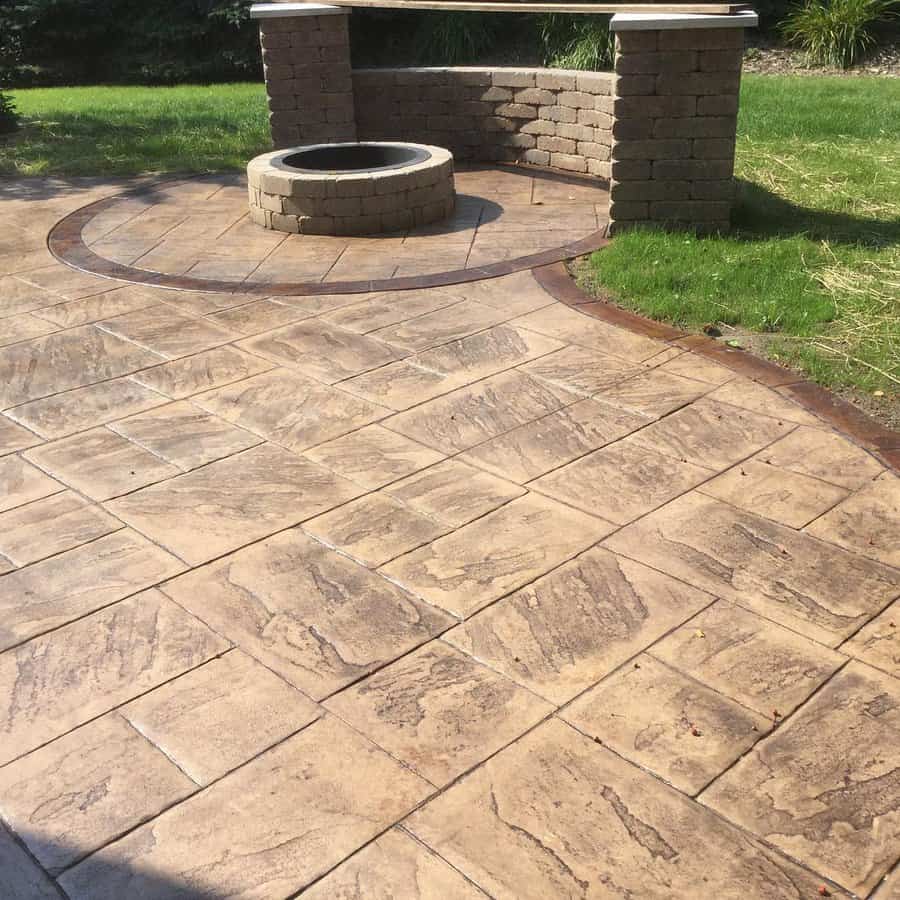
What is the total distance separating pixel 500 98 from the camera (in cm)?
951

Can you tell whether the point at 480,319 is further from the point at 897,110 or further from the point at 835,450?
the point at 897,110

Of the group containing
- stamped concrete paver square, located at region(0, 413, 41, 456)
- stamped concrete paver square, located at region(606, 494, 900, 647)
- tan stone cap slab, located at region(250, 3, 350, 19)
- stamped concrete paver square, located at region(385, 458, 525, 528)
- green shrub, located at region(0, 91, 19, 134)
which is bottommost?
stamped concrete paver square, located at region(385, 458, 525, 528)

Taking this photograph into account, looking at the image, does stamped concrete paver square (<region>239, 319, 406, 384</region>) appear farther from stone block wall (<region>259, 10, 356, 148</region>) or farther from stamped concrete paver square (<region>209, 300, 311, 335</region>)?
stone block wall (<region>259, 10, 356, 148</region>)

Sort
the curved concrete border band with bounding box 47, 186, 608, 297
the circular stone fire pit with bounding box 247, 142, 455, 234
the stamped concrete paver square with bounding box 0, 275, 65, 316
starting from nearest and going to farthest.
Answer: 1. the stamped concrete paver square with bounding box 0, 275, 65, 316
2. the curved concrete border band with bounding box 47, 186, 608, 297
3. the circular stone fire pit with bounding box 247, 142, 455, 234

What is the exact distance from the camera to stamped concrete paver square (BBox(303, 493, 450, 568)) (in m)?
3.77

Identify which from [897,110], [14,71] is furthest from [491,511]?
[14,71]

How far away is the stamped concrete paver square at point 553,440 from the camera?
14.3 ft

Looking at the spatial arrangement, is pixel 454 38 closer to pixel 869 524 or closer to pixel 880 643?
pixel 869 524

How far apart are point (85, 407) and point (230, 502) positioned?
1311 mm

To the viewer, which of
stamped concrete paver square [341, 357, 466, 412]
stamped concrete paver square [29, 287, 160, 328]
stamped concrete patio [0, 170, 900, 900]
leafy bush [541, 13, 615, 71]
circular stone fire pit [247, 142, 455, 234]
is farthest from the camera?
leafy bush [541, 13, 615, 71]

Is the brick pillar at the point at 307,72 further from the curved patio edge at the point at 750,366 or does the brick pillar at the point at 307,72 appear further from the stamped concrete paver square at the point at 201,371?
the stamped concrete paver square at the point at 201,371

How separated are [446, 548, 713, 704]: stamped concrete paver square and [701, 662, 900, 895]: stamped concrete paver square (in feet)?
1.73

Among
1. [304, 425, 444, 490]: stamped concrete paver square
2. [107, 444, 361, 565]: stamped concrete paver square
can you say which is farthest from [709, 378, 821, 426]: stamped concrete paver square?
[107, 444, 361, 565]: stamped concrete paver square

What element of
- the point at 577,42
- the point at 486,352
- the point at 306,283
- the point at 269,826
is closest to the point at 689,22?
the point at 486,352
